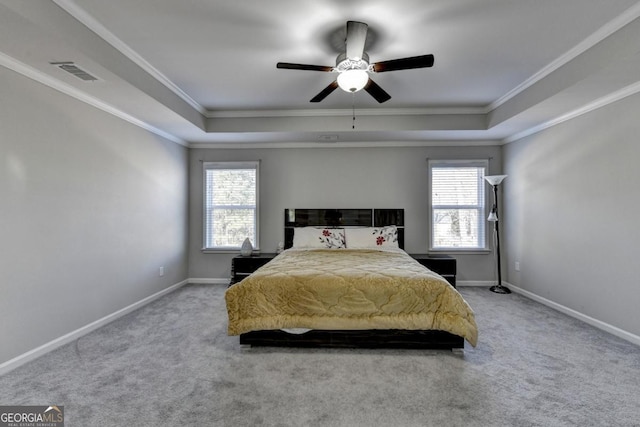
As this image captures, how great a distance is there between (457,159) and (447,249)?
4.87 feet

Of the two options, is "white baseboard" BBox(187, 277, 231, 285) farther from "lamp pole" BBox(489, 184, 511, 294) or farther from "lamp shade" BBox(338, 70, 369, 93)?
"lamp pole" BBox(489, 184, 511, 294)

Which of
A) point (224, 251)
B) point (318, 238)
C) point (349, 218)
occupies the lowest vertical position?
point (224, 251)

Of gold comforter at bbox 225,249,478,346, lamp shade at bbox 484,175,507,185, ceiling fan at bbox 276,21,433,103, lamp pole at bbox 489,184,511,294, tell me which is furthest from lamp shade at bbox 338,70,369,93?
lamp pole at bbox 489,184,511,294

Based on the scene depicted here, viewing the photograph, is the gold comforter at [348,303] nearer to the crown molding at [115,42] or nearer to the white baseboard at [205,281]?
the crown molding at [115,42]

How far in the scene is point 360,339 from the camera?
2625 mm

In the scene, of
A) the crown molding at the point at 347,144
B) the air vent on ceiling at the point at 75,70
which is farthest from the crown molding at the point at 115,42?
the crown molding at the point at 347,144

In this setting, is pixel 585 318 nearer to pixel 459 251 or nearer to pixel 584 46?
pixel 459 251

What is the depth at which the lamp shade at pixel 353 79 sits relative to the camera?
2375 mm

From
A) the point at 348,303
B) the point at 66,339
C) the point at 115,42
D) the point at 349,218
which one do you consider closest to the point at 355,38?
the point at 115,42

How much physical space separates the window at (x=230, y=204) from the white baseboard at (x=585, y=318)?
165 inches

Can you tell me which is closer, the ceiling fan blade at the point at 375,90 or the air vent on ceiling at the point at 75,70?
the air vent on ceiling at the point at 75,70

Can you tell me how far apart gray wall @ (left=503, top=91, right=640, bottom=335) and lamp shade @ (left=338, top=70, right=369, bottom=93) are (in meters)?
2.61

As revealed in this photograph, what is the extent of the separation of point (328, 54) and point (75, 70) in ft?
7.06

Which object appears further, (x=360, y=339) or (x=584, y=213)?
(x=584, y=213)
